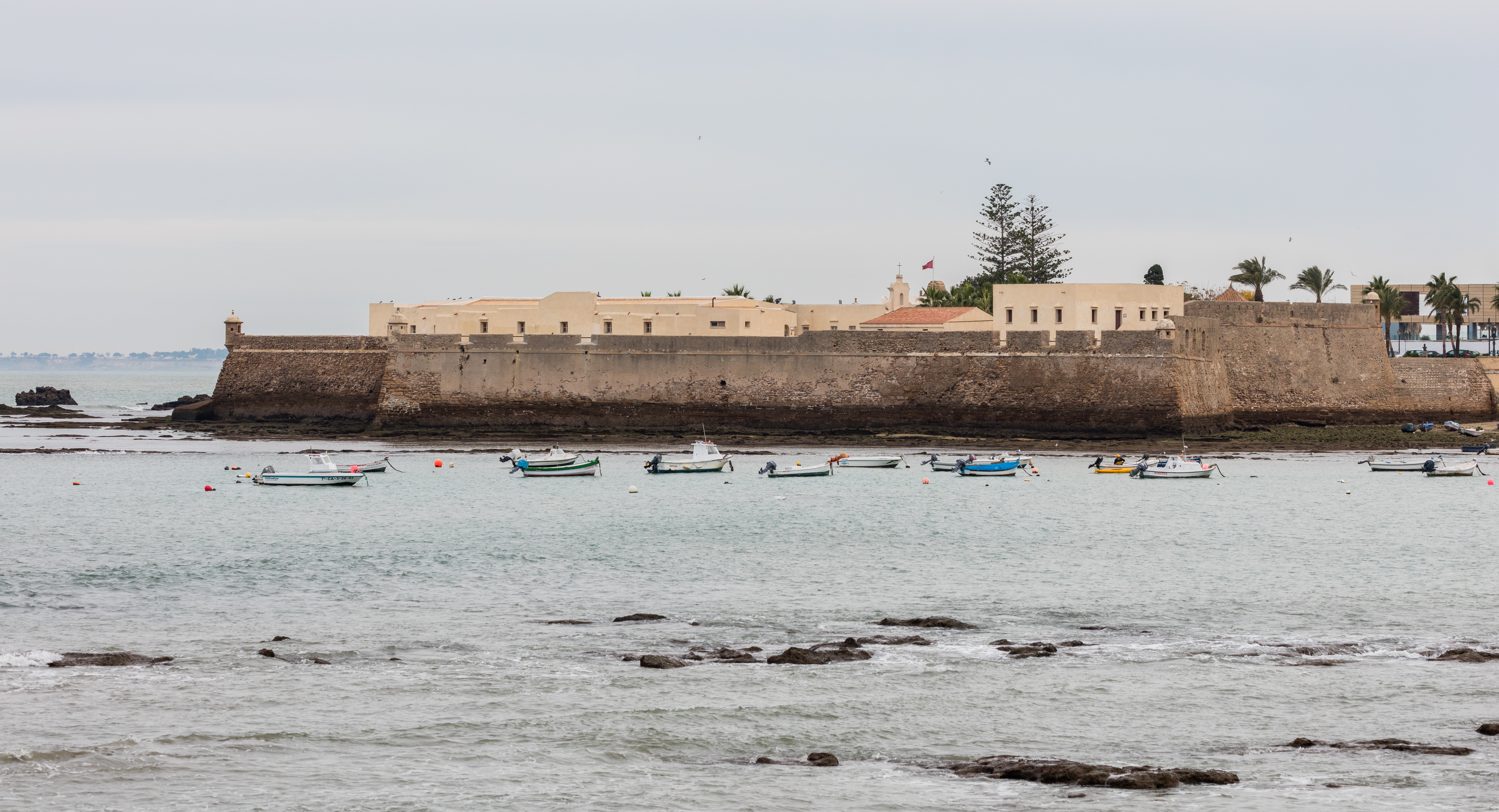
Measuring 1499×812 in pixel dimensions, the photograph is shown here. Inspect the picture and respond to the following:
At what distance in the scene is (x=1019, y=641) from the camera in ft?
47.0

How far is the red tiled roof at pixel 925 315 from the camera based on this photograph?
5066 cm

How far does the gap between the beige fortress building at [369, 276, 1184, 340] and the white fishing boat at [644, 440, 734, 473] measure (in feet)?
31.1

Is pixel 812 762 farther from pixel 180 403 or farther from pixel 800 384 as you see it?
pixel 180 403

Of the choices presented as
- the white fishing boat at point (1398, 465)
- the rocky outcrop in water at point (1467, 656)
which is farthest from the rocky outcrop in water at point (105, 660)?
the white fishing boat at point (1398, 465)

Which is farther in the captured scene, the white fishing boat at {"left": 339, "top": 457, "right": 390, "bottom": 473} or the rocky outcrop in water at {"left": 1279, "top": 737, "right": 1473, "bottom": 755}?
the white fishing boat at {"left": 339, "top": 457, "right": 390, "bottom": 473}

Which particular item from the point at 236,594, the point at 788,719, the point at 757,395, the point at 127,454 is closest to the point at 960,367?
the point at 757,395

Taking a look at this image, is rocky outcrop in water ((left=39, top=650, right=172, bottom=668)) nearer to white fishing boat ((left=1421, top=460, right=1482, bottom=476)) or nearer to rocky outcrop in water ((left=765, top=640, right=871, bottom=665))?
rocky outcrop in water ((left=765, top=640, right=871, bottom=665))

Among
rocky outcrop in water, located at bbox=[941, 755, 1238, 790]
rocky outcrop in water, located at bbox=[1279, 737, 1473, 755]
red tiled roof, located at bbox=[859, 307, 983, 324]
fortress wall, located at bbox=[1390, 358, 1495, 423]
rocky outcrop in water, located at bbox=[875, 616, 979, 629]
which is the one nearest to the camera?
rocky outcrop in water, located at bbox=[941, 755, 1238, 790]

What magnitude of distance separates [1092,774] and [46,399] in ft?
245

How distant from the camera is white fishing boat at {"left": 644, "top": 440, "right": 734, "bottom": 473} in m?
35.4

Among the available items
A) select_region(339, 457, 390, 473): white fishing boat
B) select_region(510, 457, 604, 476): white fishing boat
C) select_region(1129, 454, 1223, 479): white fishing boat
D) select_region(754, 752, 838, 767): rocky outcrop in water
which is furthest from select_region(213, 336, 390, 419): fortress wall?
select_region(754, 752, 838, 767): rocky outcrop in water

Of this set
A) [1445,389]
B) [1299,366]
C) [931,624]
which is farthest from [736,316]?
[931,624]

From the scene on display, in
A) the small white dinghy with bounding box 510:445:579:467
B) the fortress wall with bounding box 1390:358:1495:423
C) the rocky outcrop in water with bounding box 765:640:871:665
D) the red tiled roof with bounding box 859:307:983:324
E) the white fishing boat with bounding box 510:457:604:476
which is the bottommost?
the rocky outcrop in water with bounding box 765:640:871:665

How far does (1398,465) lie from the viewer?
3575 cm
